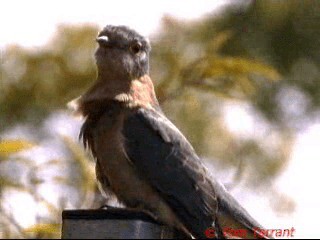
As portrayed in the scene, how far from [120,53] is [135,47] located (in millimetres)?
106

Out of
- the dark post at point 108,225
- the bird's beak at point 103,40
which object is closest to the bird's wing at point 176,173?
the bird's beak at point 103,40

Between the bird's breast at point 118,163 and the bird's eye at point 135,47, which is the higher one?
the bird's eye at point 135,47

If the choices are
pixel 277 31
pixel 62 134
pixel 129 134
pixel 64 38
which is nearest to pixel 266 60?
pixel 277 31

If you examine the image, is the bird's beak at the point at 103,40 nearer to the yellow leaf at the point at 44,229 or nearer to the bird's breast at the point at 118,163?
the bird's breast at the point at 118,163

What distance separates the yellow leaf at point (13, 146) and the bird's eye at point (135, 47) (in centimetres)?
66

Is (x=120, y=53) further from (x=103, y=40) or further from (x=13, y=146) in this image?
(x=13, y=146)

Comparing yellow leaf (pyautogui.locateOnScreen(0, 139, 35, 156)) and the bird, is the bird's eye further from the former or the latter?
yellow leaf (pyautogui.locateOnScreen(0, 139, 35, 156))

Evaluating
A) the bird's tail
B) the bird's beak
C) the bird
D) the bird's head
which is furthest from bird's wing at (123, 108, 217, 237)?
the bird's beak

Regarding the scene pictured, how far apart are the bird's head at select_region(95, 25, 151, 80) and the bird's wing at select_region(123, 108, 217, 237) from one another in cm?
26

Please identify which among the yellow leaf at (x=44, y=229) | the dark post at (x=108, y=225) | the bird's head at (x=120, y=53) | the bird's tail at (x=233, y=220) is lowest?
the dark post at (x=108, y=225)

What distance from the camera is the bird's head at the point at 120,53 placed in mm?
6109

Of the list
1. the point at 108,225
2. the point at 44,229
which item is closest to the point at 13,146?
the point at 44,229

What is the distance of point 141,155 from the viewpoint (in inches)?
233

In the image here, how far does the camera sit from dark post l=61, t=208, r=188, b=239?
4.36m
